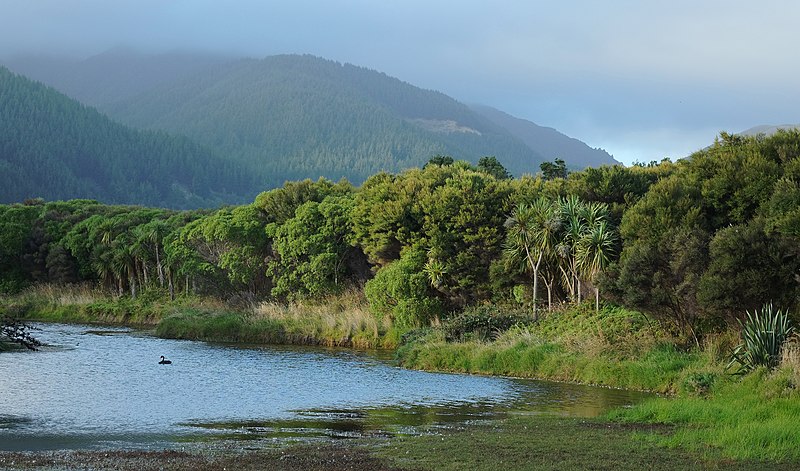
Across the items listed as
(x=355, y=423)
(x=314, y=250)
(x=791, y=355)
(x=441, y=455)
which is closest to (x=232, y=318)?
(x=314, y=250)

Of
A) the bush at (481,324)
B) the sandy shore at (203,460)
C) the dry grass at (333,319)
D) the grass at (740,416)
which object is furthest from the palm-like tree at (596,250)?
the sandy shore at (203,460)

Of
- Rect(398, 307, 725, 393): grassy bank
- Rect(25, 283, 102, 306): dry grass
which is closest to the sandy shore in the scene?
Rect(398, 307, 725, 393): grassy bank

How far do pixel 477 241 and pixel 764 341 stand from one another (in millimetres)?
26438

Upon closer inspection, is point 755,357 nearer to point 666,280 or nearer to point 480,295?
point 666,280

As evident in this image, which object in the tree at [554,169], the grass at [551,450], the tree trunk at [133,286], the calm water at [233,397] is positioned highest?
the tree at [554,169]

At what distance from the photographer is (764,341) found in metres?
31.9

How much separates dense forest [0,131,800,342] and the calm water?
19.3 ft

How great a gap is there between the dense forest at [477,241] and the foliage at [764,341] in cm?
163

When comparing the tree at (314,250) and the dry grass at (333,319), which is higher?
the tree at (314,250)

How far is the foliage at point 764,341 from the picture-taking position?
3152 cm

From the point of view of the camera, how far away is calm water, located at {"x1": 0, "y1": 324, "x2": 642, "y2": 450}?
27.0m

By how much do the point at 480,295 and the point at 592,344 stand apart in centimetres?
1630

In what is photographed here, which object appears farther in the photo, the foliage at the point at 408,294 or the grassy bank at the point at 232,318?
the grassy bank at the point at 232,318

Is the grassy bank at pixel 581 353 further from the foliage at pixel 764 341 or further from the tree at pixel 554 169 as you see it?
the tree at pixel 554 169
